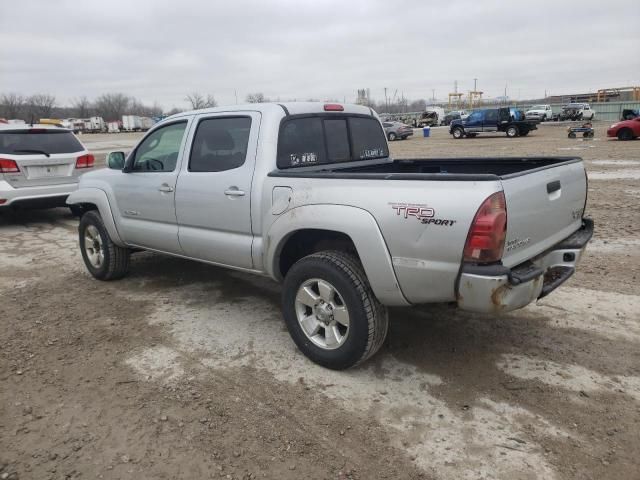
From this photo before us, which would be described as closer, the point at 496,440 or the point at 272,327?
the point at 496,440

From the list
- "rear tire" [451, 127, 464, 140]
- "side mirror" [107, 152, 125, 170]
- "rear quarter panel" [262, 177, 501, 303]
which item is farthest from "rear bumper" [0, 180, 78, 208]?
"rear tire" [451, 127, 464, 140]

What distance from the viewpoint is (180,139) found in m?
4.64

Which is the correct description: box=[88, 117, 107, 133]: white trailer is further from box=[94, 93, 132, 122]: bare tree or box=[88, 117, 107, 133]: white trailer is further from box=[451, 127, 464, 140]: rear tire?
box=[451, 127, 464, 140]: rear tire

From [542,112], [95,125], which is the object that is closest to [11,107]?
[95,125]

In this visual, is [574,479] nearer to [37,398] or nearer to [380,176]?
[380,176]

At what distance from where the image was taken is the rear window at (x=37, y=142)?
329 inches

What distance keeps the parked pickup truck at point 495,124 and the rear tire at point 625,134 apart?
23.2ft

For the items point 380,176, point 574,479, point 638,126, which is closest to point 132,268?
point 380,176

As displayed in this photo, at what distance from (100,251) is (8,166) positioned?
3896 millimetres

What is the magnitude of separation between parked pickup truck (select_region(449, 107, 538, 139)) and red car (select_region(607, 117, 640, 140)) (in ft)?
22.8

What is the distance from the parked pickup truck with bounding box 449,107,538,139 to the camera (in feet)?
98.7

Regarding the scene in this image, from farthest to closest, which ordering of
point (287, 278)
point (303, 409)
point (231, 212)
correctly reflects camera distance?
1. point (231, 212)
2. point (287, 278)
3. point (303, 409)

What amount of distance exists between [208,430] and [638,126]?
2568 cm

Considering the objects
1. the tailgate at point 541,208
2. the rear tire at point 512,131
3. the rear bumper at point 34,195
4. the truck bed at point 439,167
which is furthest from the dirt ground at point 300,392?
the rear tire at point 512,131
